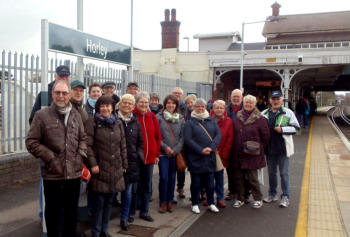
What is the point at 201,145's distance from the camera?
493 centimetres

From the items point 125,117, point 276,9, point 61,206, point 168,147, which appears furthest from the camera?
point 276,9

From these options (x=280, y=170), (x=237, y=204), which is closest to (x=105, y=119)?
(x=237, y=204)

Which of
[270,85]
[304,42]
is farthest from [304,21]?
[270,85]

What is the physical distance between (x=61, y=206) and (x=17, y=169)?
321 cm

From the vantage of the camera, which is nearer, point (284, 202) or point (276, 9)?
point (284, 202)

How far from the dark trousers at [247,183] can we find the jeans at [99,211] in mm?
2328

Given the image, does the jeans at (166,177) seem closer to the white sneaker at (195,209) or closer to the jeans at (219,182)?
the white sneaker at (195,209)

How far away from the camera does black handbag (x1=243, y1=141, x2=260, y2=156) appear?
16.9 feet

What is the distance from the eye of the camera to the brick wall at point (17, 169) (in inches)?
231

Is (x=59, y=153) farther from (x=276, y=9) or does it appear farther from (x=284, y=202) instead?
(x=276, y=9)

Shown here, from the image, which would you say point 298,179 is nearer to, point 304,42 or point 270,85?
point 270,85

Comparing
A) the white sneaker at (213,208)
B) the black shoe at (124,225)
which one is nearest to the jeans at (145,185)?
the black shoe at (124,225)

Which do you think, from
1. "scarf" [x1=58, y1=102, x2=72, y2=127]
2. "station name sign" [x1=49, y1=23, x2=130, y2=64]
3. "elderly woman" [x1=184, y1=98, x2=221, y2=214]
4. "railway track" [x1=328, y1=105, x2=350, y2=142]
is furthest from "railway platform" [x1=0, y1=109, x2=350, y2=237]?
"railway track" [x1=328, y1=105, x2=350, y2=142]

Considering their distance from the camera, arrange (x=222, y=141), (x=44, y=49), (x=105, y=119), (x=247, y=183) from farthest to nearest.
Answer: (x=247, y=183), (x=222, y=141), (x=44, y=49), (x=105, y=119)
